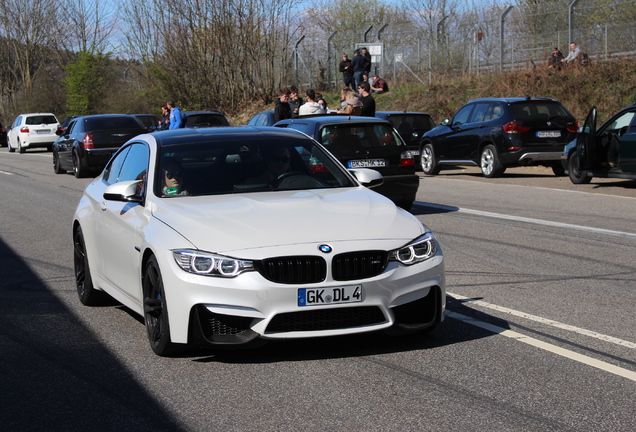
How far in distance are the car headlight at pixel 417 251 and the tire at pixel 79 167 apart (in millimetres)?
19005

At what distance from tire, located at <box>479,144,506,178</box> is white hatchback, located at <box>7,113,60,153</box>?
2681 centimetres

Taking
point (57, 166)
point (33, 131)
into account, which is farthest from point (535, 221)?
point (33, 131)

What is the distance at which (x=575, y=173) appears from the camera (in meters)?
18.3

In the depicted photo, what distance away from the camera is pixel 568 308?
703cm

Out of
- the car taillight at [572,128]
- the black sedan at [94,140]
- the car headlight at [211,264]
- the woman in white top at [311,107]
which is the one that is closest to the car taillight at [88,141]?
the black sedan at [94,140]

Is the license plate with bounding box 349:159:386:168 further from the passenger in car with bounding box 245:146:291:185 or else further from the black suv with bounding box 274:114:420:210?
the passenger in car with bounding box 245:146:291:185

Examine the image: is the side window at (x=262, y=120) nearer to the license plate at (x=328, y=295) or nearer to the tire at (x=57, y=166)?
the tire at (x=57, y=166)

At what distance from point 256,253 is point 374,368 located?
96 centimetres

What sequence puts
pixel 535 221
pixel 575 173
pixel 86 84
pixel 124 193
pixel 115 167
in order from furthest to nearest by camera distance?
pixel 86 84 → pixel 575 173 → pixel 535 221 → pixel 115 167 → pixel 124 193

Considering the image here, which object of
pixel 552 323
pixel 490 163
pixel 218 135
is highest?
pixel 218 135

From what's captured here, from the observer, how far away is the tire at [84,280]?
7.45 meters

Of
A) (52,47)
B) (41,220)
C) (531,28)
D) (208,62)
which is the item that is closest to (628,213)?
(41,220)

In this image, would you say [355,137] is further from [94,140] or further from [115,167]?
[94,140]

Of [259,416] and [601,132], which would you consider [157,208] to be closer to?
[259,416]
